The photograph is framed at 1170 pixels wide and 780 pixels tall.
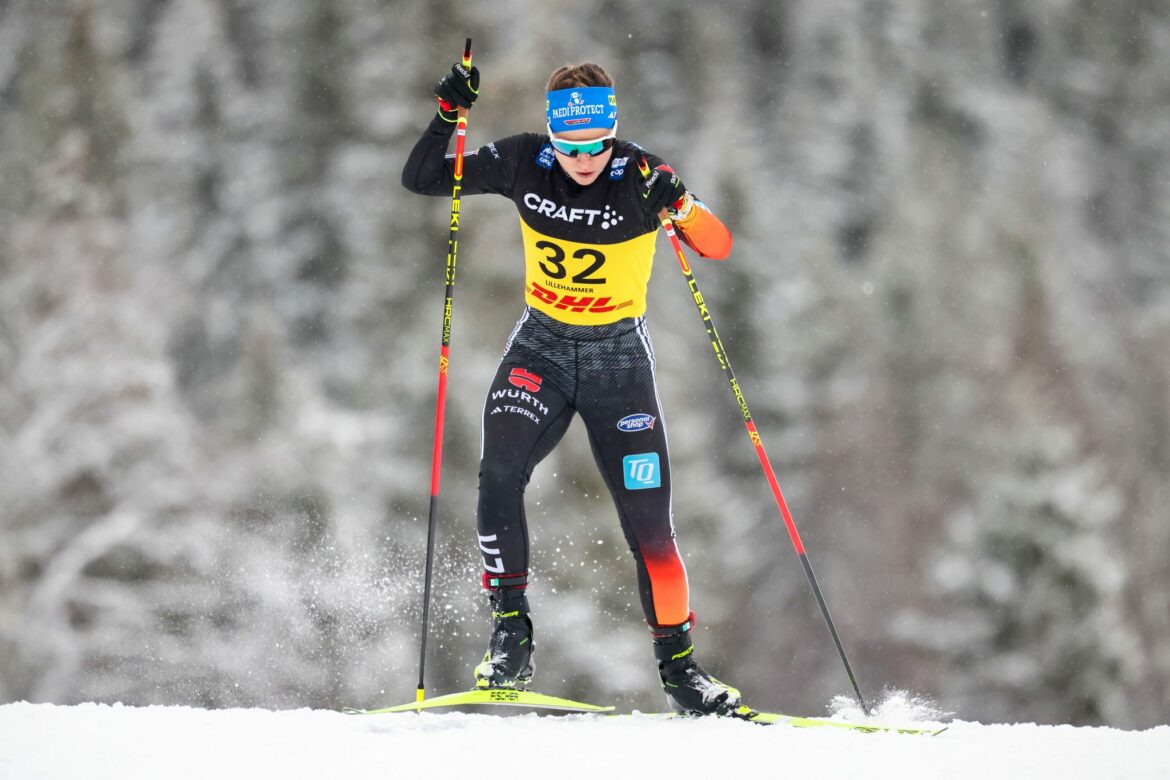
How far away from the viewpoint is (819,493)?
13695 mm

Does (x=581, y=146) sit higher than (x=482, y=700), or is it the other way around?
(x=581, y=146)

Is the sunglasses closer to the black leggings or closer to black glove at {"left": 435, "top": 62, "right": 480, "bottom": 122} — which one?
black glove at {"left": 435, "top": 62, "right": 480, "bottom": 122}

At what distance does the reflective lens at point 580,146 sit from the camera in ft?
11.7

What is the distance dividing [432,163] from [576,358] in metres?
0.91

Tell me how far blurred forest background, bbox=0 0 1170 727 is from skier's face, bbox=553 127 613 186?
9.31 meters

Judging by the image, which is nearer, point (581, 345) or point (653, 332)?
point (581, 345)

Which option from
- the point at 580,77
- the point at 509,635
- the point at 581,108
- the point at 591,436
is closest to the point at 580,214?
the point at 581,108

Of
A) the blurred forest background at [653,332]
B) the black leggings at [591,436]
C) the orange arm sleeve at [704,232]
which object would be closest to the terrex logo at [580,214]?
the orange arm sleeve at [704,232]

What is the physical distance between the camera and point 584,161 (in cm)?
362

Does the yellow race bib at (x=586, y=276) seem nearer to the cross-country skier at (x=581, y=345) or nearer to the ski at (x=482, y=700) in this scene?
the cross-country skier at (x=581, y=345)

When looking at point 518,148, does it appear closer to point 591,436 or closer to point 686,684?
point 591,436

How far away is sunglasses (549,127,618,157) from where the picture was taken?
3.57 m

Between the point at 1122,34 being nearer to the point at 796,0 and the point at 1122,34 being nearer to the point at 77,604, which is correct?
the point at 796,0

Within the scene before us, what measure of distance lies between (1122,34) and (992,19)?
1642 mm
